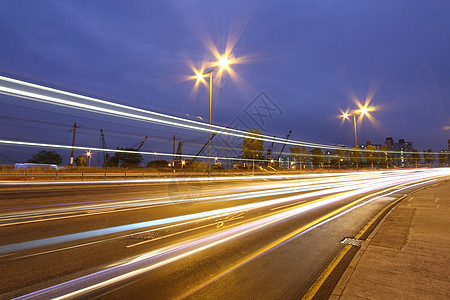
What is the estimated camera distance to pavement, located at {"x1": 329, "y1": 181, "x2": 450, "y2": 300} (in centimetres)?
327

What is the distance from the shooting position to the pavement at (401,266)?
3.27 meters

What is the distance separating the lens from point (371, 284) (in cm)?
352

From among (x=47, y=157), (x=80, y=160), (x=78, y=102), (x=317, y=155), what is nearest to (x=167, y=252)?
(x=78, y=102)

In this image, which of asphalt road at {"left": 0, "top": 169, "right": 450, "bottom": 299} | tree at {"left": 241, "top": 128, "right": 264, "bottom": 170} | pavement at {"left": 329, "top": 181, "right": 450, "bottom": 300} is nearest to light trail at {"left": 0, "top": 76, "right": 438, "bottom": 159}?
asphalt road at {"left": 0, "top": 169, "right": 450, "bottom": 299}

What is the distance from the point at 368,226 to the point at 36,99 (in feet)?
64.8

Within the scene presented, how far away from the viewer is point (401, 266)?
4141mm

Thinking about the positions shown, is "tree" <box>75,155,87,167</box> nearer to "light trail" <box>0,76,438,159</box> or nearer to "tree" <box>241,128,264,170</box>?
"tree" <box>241,128,264,170</box>

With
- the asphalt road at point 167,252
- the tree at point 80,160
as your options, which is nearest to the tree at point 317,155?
the asphalt road at point 167,252

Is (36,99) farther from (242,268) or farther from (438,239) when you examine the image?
(438,239)

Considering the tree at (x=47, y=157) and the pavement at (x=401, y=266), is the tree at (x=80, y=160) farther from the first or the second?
the pavement at (x=401, y=266)

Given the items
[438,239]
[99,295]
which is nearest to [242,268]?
[99,295]

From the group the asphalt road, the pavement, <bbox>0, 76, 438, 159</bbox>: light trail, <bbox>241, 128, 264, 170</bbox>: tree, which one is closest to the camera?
the pavement

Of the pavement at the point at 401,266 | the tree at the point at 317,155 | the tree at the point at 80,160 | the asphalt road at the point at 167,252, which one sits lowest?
the asphalt road at the point at 167,252

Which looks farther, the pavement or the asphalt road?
the asphalt road
